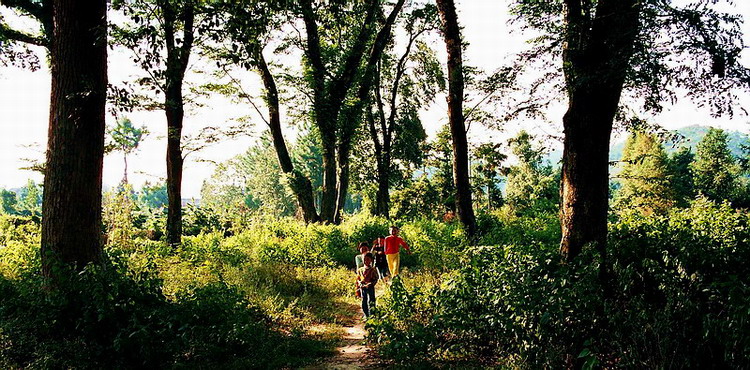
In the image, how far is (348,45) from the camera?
19734 mm

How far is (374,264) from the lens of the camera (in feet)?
Answer: 32.9

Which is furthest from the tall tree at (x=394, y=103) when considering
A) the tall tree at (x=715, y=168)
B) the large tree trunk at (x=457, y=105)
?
the tall tree at (x=715, y=168)

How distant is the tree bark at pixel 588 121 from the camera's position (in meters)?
6.30

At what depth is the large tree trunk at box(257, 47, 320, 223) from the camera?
18.2 metres

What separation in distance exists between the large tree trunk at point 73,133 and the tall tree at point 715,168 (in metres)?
49.2

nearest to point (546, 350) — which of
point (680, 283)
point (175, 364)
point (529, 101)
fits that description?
point (680, 283)

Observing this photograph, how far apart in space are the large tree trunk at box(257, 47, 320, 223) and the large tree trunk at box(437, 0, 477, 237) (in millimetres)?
7196

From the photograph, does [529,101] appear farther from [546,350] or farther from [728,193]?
[728,193]

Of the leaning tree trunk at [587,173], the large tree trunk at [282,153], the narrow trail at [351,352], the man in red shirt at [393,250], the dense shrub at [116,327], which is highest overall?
the large tree trunk at [282,153]

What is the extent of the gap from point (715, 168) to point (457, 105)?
48784 mm

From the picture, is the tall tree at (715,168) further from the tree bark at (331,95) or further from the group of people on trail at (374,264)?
the group of people on trail at (374,264)

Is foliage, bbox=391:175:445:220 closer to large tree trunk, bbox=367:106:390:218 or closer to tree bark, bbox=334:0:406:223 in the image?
large tree trunk, bbox=367:106:390:218

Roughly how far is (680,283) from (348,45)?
16978mm

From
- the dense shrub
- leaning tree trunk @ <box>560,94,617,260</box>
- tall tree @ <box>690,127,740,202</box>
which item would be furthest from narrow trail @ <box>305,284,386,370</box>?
tall tree @ <box>690,127,740,202</box>
